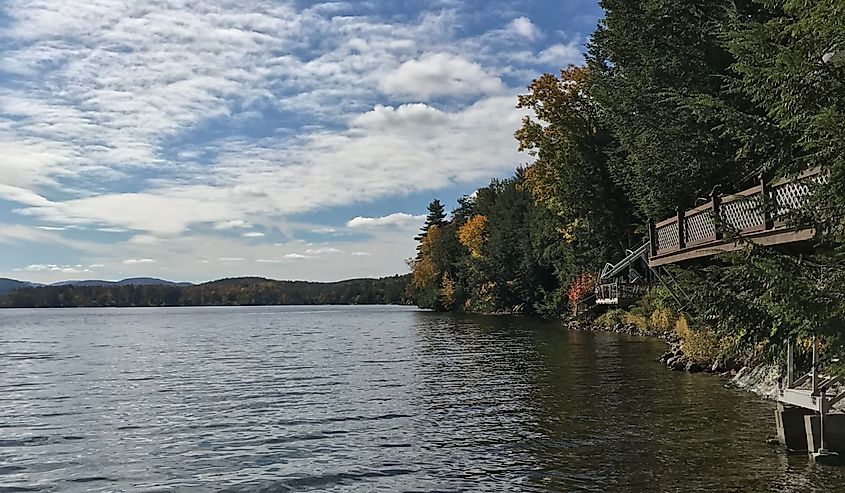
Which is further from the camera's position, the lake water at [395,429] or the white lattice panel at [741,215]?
the white lattice panel at [741,215]

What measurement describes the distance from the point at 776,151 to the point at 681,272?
367 inches

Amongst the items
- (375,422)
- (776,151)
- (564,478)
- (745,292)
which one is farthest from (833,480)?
(375,422)

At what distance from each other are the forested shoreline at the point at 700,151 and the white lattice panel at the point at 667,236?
69 centimetres

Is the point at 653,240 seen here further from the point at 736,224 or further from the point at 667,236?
the point at 736,224

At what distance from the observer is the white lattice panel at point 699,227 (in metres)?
17.4

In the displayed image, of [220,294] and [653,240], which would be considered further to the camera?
[220,294]

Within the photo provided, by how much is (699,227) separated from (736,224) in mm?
2313

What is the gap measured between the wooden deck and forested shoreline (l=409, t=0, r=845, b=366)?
1.15 feet

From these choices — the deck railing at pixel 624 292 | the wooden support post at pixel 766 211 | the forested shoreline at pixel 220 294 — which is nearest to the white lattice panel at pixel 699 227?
the wooden support post at pixel 766 211

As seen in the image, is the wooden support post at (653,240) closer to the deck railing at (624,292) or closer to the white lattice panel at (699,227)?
the white lattice panel at (699,227)

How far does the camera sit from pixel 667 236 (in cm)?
2114

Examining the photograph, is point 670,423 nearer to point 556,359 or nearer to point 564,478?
point 564,478

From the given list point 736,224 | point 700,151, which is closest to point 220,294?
point 700,151

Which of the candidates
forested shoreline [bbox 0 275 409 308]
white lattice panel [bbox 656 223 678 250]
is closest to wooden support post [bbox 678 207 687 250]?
white lattice panel [bbox 656 223 678 250]
